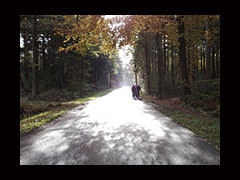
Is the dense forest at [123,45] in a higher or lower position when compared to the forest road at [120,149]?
higher

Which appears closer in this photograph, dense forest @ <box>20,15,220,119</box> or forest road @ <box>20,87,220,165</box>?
forest road @ <box>20,87,220,165</box>

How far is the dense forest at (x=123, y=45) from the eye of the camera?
6180mm

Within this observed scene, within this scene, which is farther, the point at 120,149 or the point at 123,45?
the point at 123,45

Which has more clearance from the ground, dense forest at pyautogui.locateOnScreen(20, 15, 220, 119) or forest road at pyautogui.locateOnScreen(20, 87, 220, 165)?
dense forest at pyautogui.locateOnScreen(20, 15, 220, 119)

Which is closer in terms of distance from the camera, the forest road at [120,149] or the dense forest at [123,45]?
the forest road at [120,149]

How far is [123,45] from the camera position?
278 inches

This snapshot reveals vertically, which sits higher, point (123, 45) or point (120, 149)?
point (123, 45)

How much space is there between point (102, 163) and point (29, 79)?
28836 mm

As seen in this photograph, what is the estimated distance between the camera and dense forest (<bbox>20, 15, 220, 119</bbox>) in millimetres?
6180
